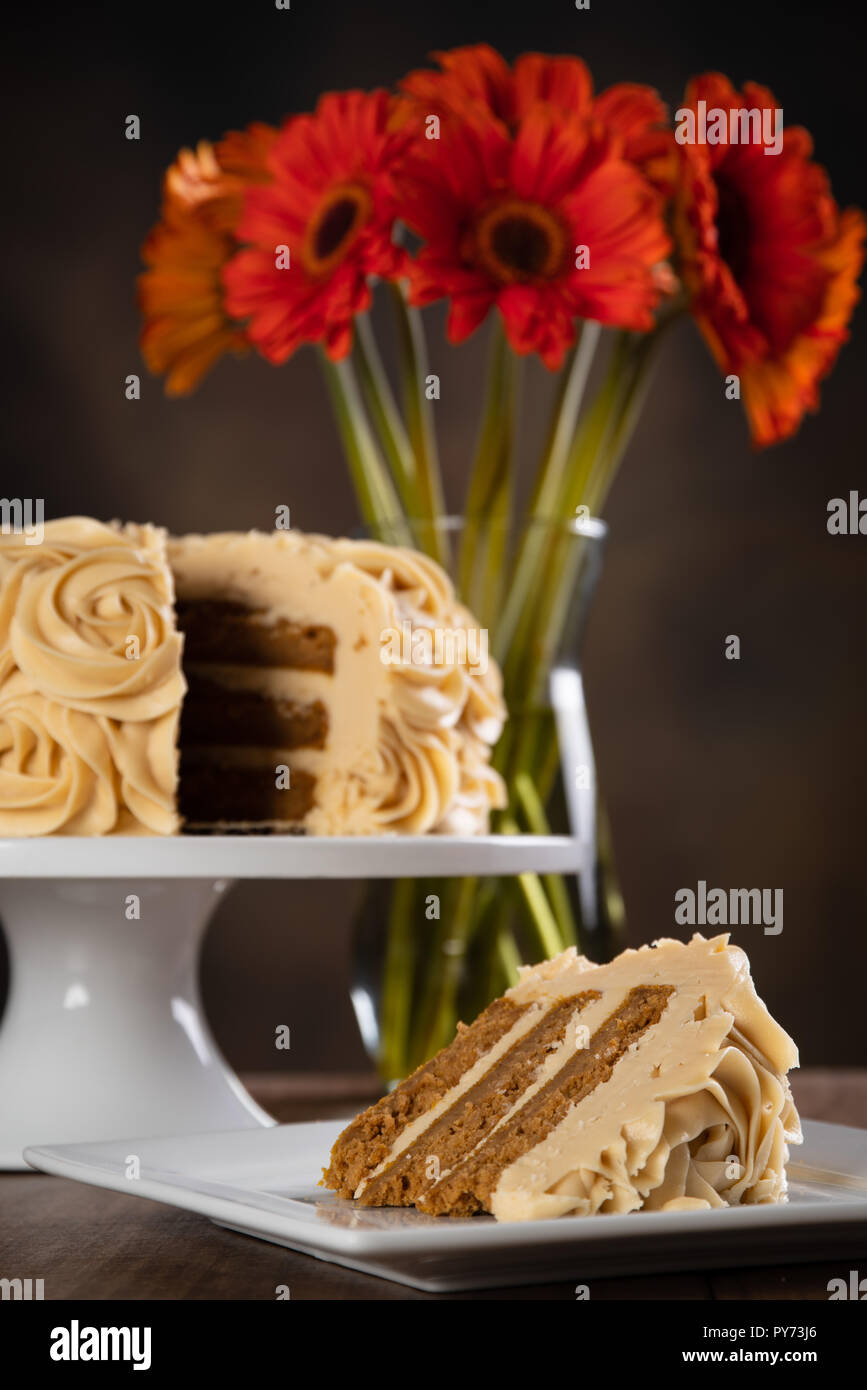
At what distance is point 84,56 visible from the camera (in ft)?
14.3

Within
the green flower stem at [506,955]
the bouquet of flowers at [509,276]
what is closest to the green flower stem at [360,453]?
the bouquet of flowers at [509,276]

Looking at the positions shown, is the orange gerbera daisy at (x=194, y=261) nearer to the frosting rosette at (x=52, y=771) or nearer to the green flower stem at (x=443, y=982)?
the frosting rosette at (x=52, y=771)

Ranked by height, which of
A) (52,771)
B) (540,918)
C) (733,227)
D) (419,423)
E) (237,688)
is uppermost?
(733,227)

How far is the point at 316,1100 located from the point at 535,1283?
144cm

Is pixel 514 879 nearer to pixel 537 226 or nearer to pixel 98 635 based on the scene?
pixel 98 635

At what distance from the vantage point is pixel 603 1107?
1545 mm

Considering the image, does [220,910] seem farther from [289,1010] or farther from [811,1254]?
[811,1254]

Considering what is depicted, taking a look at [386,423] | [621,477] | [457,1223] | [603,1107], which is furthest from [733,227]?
[621,477]

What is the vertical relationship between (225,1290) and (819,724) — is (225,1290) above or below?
below

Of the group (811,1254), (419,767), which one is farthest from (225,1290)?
(419,767)

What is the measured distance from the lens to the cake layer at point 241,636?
2.96 meters

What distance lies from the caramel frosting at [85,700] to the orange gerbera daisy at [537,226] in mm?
597

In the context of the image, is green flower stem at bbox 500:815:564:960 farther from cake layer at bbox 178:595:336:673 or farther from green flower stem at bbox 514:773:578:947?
cake layer at bbox 178:595:336:673

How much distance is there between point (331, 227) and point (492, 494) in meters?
0.48
